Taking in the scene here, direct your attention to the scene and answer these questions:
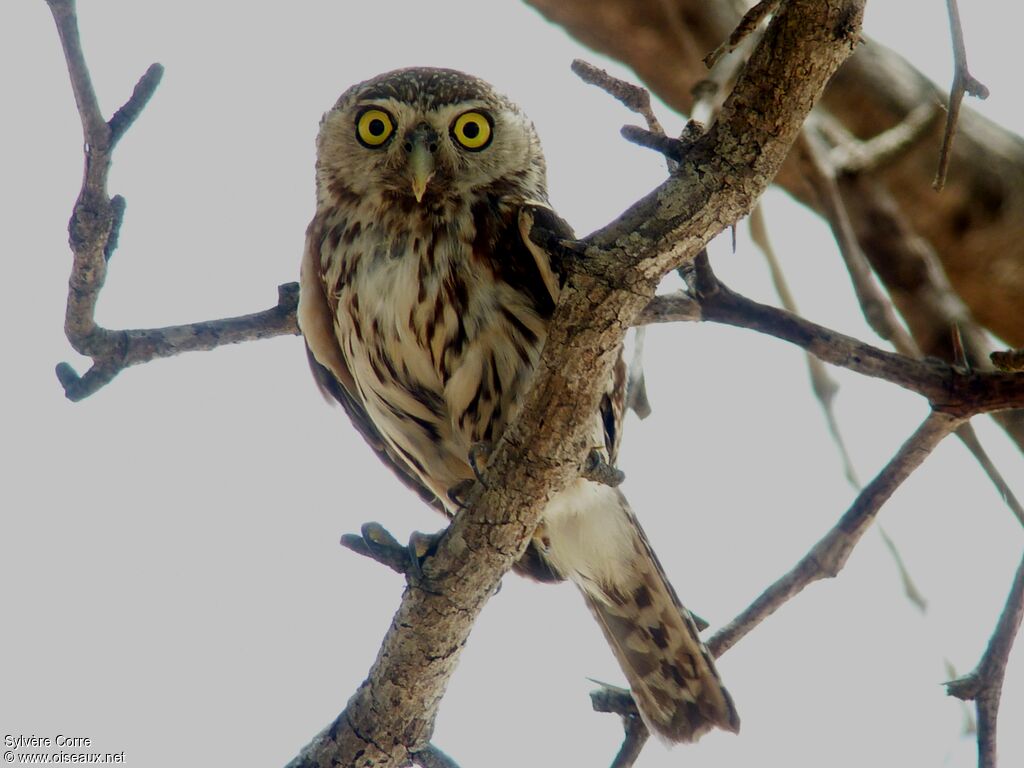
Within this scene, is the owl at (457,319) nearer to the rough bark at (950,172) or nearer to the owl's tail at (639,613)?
the owl's tail at (639,613)

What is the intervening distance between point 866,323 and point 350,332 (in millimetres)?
1476

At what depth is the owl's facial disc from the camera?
328 centimetres

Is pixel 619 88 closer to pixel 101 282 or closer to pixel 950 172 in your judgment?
pixel 101 282

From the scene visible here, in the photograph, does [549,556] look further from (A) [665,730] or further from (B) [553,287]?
(B) [553,287]

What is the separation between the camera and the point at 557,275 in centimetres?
296

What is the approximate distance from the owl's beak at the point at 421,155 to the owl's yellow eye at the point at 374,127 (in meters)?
0.13

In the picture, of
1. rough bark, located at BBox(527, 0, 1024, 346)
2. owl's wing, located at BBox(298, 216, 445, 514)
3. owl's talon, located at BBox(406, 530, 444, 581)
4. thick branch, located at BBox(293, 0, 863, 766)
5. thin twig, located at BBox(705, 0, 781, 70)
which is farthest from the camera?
rough bark, located at BBox(527, 0, 1024, 346)

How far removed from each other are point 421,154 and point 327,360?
70 cm

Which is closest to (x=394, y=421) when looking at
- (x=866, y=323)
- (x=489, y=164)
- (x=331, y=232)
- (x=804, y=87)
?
(x=331, y=232)

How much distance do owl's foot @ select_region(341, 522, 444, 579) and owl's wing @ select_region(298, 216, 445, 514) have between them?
3.19 feet

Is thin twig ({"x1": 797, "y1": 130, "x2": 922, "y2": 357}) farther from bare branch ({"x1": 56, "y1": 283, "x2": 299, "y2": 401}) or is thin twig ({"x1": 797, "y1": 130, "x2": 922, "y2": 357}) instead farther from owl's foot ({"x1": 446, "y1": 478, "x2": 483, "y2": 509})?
bare branch ({"x1": 56, "y1": 283, "x2": 299, "y2": 401})

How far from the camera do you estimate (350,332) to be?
134 inches

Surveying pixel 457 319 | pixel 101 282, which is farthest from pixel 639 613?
pixel 101 282

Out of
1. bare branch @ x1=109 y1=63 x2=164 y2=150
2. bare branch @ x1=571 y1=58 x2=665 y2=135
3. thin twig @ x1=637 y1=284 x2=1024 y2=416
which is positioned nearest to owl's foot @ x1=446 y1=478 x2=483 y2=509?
thin twig @ x1=637 y1=284 x2=1024 y2=416
